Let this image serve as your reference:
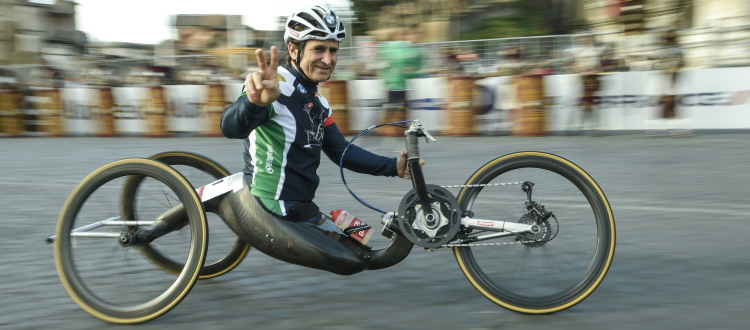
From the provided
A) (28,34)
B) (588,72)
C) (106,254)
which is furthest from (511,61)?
(28,34)

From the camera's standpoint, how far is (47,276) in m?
4.95

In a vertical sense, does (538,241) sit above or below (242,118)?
below

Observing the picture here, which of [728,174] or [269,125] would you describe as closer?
[269,125]

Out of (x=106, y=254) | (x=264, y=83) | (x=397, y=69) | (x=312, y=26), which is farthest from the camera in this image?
(x=397, y=69)

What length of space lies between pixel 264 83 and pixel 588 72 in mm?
12217

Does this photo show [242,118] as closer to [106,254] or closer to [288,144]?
[288,144]

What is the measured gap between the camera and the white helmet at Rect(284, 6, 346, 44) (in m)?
4.12

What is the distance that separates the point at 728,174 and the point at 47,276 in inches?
275

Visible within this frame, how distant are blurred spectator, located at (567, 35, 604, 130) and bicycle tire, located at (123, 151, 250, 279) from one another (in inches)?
436

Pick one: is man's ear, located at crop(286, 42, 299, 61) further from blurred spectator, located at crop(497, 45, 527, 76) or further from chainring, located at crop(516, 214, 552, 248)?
blurred spectator, located at crop(497, 45, 527, 76)

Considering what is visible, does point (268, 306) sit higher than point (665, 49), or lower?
lower

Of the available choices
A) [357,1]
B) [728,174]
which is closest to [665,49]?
[728,174]

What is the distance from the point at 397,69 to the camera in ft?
45.0

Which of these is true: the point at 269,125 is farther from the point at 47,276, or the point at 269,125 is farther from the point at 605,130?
the point at 605,130
